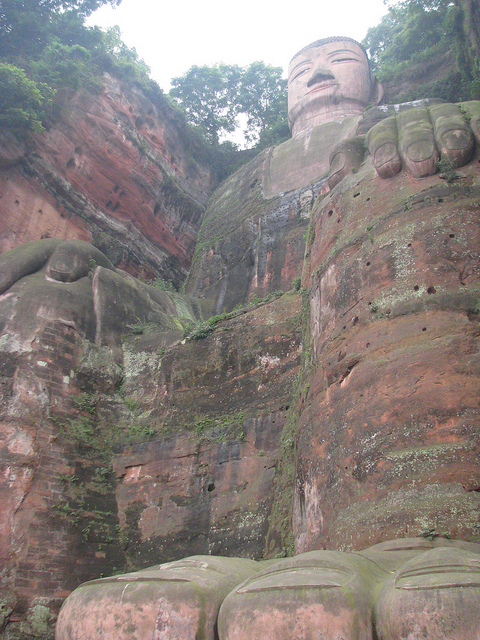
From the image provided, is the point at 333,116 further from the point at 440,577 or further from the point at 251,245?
the point at 440,577

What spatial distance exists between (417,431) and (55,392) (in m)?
6.80

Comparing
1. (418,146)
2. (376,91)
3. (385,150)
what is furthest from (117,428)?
(376,91)

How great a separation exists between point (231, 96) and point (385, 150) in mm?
22587

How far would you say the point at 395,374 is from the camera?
696 cm

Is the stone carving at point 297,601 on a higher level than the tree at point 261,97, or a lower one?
lower

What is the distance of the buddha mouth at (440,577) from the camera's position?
3625 mm

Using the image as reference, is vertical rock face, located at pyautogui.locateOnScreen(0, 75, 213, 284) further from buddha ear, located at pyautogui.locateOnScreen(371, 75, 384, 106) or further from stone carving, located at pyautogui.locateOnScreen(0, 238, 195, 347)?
buddha ear, located at pyautogui.locateOnScreen(371, 75, 384, 106)

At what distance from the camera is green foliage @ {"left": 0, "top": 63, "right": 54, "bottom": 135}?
18188 millimetres

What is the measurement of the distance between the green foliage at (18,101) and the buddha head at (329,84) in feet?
33.1

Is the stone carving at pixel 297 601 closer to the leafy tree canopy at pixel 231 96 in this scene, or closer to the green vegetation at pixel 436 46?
the green vegetation at pixel 436 46

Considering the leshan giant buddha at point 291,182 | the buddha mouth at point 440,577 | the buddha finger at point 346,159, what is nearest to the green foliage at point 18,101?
the leshan giant buddha at point 291,182

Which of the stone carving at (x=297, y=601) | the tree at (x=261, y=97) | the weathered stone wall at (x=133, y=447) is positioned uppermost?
the tree at (x=261, y=97)

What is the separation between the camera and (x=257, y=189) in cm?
2230

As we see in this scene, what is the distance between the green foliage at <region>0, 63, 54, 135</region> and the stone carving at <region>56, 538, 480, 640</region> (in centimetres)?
1681
